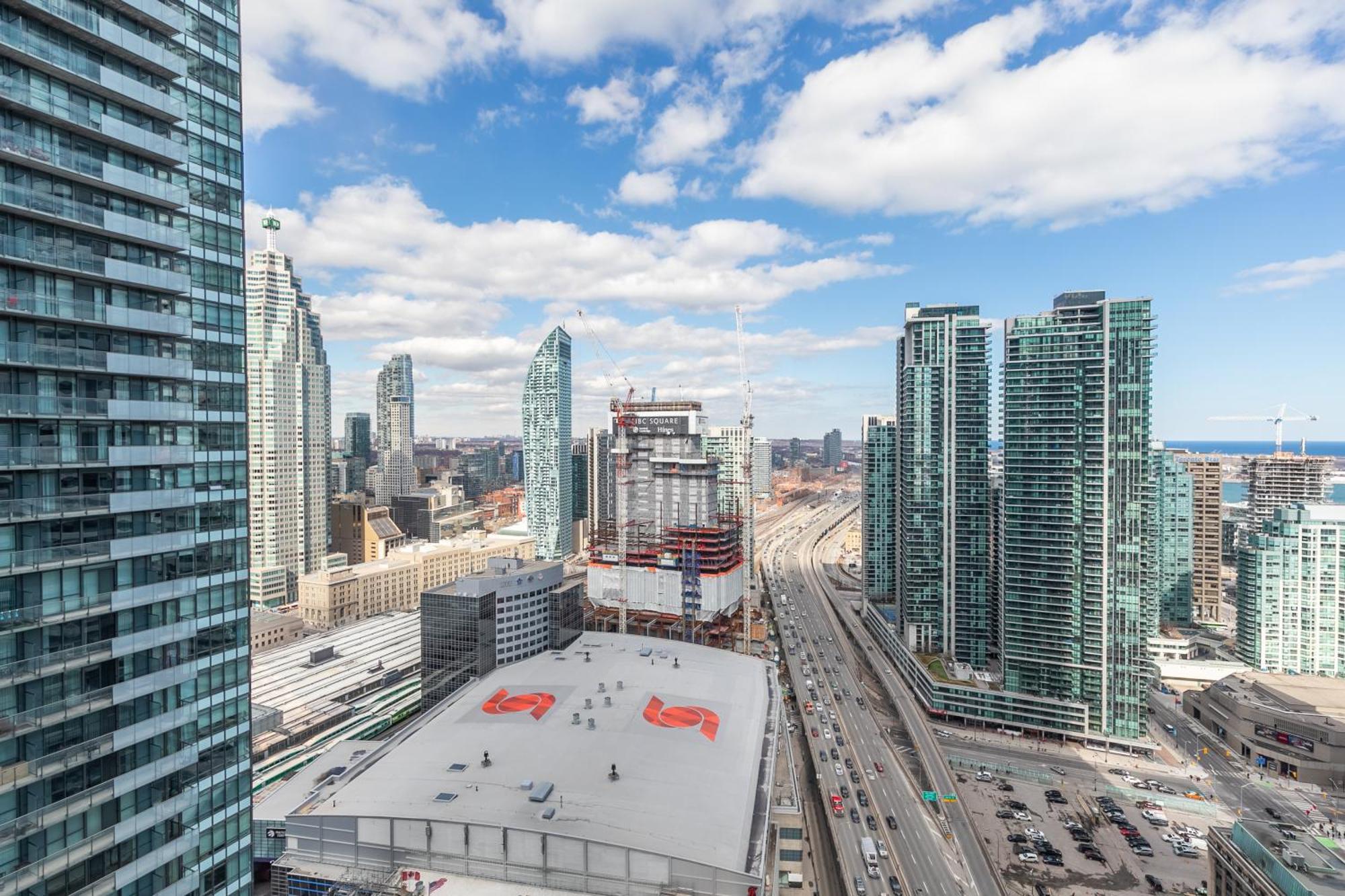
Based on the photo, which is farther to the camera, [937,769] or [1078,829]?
[937,769]

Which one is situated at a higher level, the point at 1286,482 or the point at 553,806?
the point at 1286,482

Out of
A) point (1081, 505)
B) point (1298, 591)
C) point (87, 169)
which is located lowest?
point (1298, 591)

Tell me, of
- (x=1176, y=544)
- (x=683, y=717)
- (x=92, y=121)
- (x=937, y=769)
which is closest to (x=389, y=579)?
(x=683, y=717)

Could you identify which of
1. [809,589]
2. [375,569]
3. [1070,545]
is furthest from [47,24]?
[809,589]

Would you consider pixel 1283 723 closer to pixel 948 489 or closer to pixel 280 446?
pixel 948 489

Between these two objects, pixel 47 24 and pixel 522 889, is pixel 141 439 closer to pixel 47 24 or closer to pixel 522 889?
pixel 47 24

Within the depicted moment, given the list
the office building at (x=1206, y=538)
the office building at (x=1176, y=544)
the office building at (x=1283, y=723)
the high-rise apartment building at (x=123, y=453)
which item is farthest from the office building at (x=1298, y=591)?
the high-rise apartment building at (x=123, y=453)
